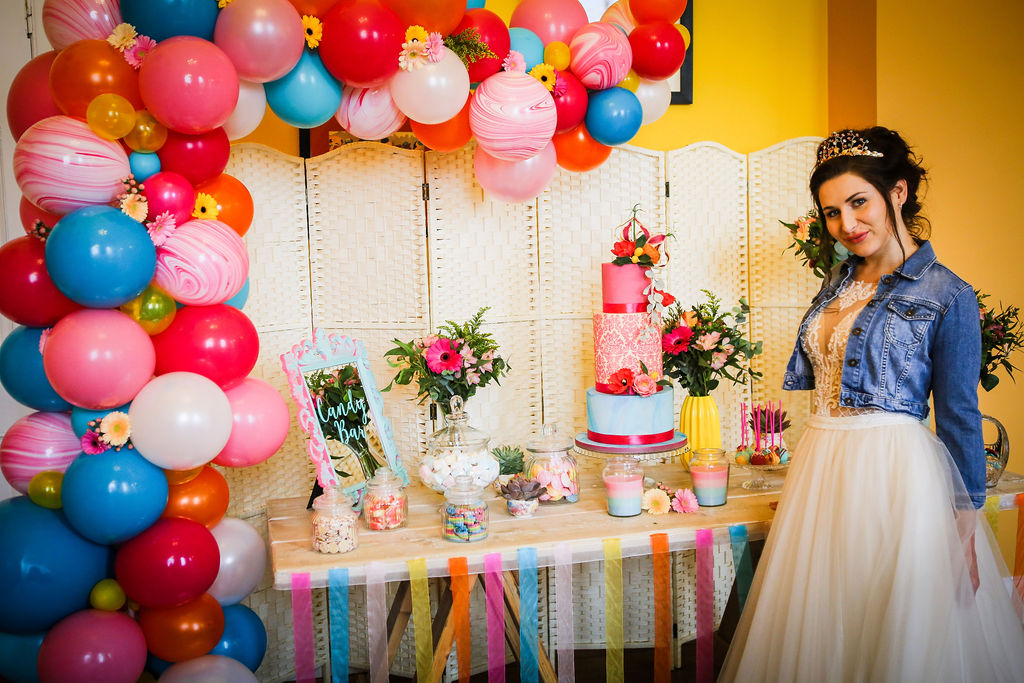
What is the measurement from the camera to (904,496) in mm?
2102

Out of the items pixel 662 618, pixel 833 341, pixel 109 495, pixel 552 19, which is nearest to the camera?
pixel 109 495

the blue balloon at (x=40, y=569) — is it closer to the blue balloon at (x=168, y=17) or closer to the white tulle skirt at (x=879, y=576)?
the blue balloon at (x=168, y=17)

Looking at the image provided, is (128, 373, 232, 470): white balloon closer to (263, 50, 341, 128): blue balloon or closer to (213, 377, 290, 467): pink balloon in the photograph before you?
(213, 377, 290, 467): pink balloon

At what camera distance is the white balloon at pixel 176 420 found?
225cm

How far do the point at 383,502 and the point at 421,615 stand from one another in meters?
0.38

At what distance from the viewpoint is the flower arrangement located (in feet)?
10.1

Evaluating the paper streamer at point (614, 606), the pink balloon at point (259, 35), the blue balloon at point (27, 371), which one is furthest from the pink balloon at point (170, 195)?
the paper streamer at point (614, 606)

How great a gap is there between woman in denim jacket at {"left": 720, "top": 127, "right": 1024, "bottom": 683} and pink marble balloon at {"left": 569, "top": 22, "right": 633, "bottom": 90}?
90 cm

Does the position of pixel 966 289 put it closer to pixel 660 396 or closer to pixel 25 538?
pixel 660 396

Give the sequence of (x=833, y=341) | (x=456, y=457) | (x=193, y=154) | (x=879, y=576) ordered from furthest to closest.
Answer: (x=456, y=457) < (x=193, y=154) < (x=833, y=341) < (x=879, y=576)

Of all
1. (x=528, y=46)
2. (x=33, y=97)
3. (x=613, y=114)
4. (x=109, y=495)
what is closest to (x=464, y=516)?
(x=109, y=495)

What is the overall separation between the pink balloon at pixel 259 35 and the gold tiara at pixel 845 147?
1.60m

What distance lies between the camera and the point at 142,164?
238cm

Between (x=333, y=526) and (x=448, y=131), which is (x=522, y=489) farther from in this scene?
(x=448, y=131)
